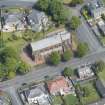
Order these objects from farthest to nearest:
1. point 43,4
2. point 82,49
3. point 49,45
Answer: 1. point 43,4
2. point 49,45
3. point 82,49

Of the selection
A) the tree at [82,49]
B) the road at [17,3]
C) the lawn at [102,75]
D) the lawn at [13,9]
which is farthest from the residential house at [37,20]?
the lawn at [102,75]

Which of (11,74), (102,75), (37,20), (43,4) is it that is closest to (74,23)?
(37,20)

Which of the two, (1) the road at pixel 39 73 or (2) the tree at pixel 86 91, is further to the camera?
(1) the road at pixel 39 73

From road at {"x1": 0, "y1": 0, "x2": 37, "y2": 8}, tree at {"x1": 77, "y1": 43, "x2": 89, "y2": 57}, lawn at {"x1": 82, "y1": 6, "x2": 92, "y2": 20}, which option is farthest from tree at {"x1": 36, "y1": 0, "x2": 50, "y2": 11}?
tree at {"x1": 77, "y1": 43, "x2": 89, "y2": 57}

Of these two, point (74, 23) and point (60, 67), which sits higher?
point (74, 23)

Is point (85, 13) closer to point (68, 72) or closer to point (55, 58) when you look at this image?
point (55, 58)

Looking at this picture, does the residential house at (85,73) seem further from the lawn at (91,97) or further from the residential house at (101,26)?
the residential house at (101,26)
